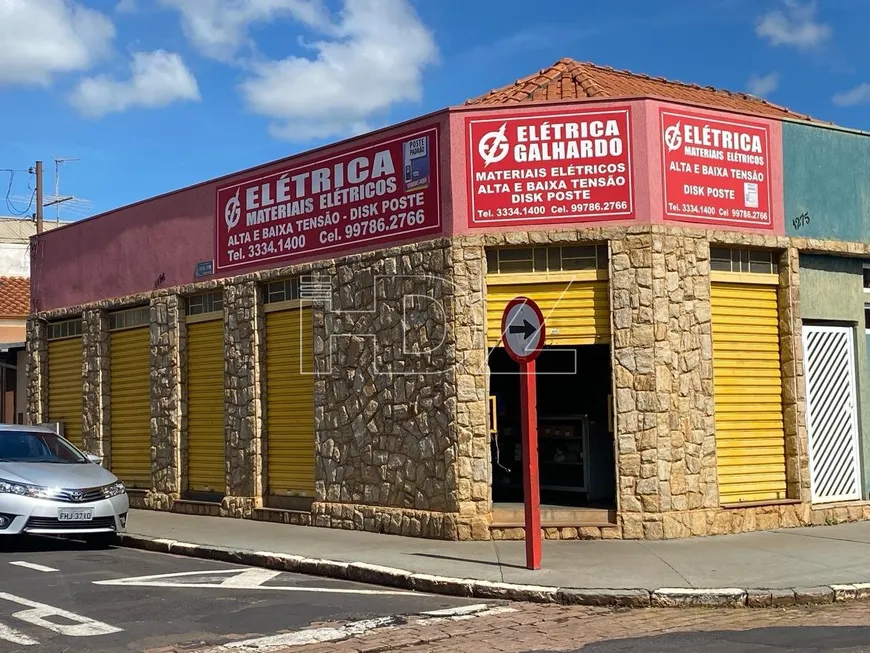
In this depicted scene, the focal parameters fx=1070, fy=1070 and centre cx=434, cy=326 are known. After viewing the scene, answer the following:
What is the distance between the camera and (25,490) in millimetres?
12383

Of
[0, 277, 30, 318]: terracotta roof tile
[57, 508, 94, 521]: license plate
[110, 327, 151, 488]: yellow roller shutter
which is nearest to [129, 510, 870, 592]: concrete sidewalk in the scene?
[57, 508, 94, 521]: license plate

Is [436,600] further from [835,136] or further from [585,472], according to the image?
[835,136]

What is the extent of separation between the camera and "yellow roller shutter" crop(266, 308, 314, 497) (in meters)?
15.2

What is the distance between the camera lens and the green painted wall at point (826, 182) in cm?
1380

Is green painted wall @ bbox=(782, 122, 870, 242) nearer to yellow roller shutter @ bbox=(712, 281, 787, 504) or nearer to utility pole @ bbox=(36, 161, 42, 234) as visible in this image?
yellow roller shutter @ bbox=(712, 281, 787, 504)

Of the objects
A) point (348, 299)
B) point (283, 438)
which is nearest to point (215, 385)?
point (283, 438)

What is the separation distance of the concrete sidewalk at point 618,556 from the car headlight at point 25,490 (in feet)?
5.89

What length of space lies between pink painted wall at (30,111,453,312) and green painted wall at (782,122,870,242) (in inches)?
202

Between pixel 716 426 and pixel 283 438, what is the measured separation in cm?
627

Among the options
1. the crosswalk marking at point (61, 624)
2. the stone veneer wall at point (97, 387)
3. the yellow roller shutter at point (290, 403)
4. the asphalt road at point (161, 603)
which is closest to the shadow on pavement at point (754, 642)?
the asphalt road at point (161, 603)

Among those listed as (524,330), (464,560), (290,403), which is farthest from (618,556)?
(290,403)

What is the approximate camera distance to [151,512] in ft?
57.4

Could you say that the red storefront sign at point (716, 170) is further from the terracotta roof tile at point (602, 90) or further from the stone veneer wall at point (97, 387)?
the stone veneer wall at point (97, 387)

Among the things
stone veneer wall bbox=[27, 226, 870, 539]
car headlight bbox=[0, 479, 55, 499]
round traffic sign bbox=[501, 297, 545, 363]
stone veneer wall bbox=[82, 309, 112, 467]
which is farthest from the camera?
stone veneer wall bbox=[82, 309, 112, 467]
